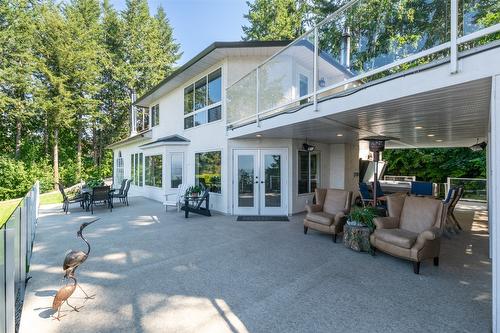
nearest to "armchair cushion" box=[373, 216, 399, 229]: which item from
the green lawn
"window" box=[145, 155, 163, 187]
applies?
"window" box=[145, 155, 163, 187]

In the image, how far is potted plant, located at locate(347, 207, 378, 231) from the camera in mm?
5363

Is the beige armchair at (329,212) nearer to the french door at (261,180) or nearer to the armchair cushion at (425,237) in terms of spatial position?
the armchair cushion at (425,237)

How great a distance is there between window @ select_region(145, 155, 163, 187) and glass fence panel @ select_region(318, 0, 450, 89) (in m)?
9.21

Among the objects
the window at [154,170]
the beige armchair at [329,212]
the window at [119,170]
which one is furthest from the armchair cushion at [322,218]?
the window at [119,170]

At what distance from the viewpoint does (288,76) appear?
6.21 m

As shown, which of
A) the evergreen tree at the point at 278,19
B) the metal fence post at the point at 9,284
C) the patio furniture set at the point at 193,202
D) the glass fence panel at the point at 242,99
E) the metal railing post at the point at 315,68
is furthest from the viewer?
the evergreen tree at the point at 278,19

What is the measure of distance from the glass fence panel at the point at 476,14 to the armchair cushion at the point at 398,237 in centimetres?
313

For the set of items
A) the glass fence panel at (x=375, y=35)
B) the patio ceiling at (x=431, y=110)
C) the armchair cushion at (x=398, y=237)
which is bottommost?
the armchair cushion at (x=398, y=237)

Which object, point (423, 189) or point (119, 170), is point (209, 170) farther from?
point (119, 170)

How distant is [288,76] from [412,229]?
4185mm

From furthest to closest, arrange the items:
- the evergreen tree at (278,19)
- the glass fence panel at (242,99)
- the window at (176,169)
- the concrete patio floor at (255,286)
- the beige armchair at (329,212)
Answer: the evergreen tree at (278,19)
the window at (176,169)
the glass fence panel at (242,99)
the beige armchair at (329,212)
the concrete patio floor at (255,286)

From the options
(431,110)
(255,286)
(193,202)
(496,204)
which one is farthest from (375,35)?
(193,202)

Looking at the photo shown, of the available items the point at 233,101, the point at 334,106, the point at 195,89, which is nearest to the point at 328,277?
the point at 334,106

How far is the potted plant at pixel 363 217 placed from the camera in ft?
17.6
